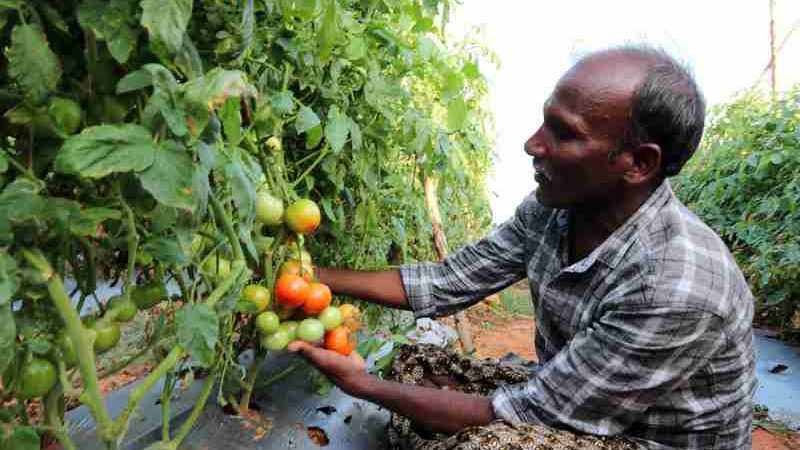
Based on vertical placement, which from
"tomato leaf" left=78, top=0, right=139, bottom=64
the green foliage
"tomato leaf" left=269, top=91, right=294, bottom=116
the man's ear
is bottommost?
the green foliage

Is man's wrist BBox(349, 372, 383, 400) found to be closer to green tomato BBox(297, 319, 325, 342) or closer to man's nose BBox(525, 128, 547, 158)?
green tomato BBox(297, 319, 325, 342)

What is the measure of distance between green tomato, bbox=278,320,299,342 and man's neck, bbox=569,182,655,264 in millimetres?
813

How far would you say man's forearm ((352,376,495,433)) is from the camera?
1.51 metres

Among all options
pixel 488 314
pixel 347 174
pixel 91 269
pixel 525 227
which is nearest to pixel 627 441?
pixel 525 227

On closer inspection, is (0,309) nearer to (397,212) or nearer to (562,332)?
(562,332)

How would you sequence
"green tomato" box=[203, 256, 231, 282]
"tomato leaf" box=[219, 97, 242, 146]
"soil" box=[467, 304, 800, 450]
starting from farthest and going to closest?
"soil" box=[467, 304, 800, 450], "green tomato" box=[203, 256, 231, 282], "tomato leaf" box=[219, 97, 242, 146]

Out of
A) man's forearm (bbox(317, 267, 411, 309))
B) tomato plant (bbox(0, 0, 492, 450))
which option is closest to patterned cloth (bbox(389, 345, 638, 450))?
man's forearm (bbox(317, 267, 411, 309))

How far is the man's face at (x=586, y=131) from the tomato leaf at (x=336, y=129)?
479 millimetres

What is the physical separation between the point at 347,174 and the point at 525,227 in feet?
1.98

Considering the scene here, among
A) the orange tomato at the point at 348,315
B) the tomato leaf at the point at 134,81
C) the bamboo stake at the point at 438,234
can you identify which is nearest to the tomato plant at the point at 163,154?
the tomato leaf at the point at 134,81

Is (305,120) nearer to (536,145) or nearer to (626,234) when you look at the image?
(536,145)

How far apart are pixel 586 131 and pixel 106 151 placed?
1092 mm

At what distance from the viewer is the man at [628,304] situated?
4.50ft

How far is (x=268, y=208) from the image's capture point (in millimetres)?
1333
